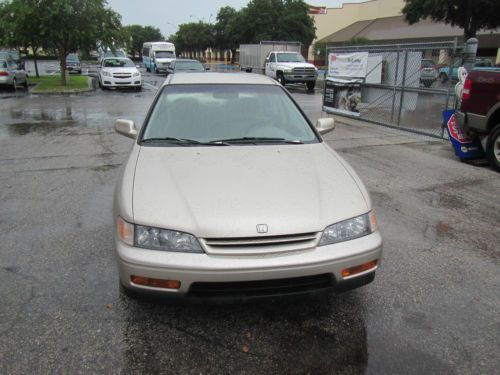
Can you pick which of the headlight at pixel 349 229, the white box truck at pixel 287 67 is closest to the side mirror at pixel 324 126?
the headlight at pixel 349 229

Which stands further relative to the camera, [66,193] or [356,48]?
[356,48]

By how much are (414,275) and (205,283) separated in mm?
2031

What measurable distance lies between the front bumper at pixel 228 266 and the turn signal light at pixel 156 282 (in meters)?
0.02

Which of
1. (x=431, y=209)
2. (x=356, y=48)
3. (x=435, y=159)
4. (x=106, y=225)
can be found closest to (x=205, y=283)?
(x=106, y=225)

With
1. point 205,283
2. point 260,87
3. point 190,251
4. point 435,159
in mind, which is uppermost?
point 260,87

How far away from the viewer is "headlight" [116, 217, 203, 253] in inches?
99.3

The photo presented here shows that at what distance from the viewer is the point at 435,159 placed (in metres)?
7.89

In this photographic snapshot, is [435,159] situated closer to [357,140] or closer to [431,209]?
[357,140]

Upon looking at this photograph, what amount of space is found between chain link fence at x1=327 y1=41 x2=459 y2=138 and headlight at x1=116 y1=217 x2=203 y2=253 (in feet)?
28.1

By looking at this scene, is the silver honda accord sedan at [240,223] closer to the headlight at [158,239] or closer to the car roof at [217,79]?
the headlight at [158,239]

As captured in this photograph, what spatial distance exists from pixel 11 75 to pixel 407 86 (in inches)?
701

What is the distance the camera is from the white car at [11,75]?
1942cm

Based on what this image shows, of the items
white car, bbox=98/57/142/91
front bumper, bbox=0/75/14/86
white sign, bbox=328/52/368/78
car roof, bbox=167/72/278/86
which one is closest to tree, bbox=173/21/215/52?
white car, bbox=98/57/142/91

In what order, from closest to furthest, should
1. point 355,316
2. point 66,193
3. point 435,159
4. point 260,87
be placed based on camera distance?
point 355,316 → point 260,87 → point 66,193 → point 435,159
